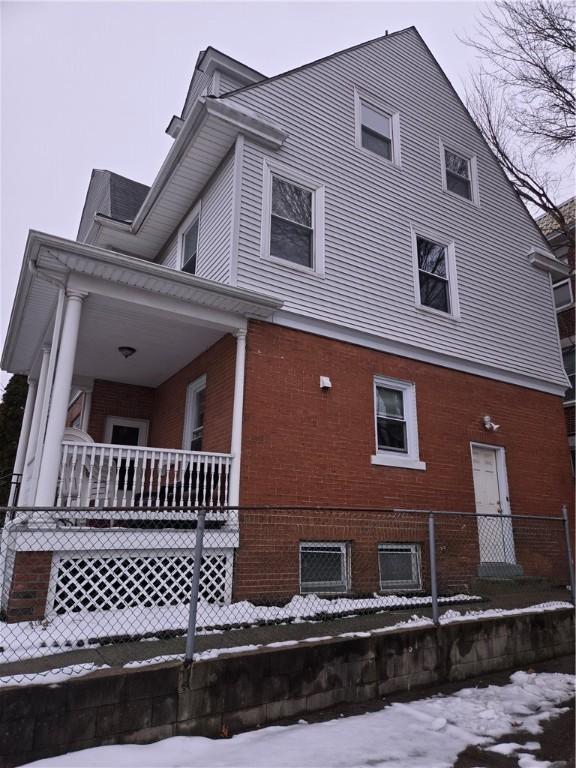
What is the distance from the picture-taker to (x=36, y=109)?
11203mm

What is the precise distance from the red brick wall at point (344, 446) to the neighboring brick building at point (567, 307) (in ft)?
12.2

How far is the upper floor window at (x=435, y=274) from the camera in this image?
32.7 feet

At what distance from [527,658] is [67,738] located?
205 inches

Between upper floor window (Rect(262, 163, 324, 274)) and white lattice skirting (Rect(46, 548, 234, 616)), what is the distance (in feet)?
14.9

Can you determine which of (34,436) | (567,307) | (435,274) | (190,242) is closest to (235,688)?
(34,436)

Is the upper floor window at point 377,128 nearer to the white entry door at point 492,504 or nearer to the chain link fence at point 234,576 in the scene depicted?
the white entry door at point 492,504

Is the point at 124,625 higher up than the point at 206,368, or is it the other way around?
the point at 206,368

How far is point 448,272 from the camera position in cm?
1041

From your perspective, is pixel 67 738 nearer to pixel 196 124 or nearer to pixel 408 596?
pixel 408 596

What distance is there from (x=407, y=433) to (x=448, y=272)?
3629mm

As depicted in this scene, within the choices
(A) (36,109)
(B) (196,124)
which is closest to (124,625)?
(B) (196,124)

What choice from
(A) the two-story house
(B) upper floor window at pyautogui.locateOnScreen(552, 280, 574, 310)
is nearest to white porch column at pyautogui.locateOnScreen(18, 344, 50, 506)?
(A) the two-story house

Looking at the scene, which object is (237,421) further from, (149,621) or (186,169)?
(186,169)

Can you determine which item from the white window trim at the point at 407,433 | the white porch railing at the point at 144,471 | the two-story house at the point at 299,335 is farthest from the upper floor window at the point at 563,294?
the white porch railing at the point at 144,471
